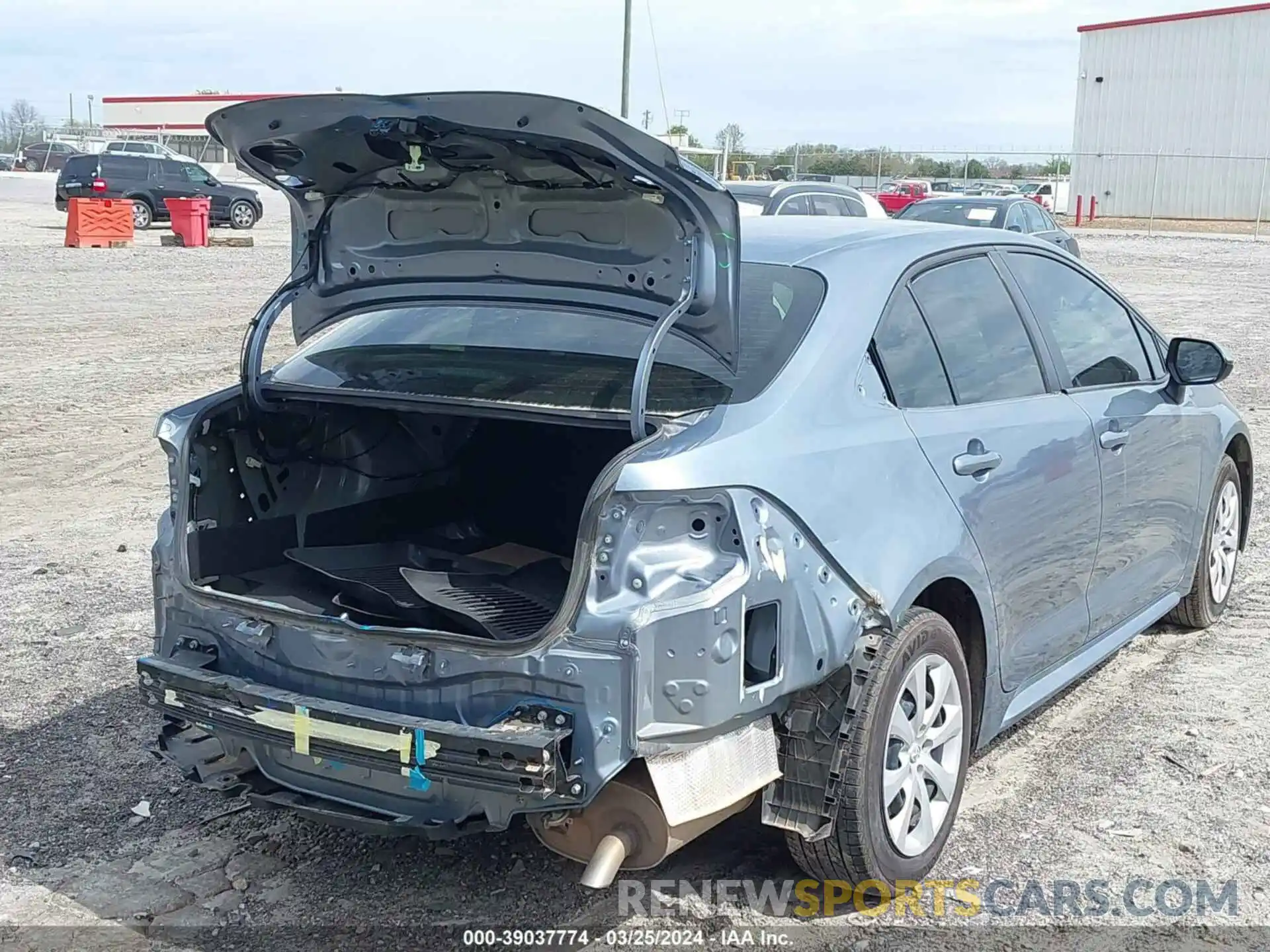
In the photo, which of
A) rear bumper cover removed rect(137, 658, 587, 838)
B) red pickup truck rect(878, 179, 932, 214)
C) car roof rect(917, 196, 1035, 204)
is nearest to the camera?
rear bumper cover removed rect(137, 658, 587, 838)

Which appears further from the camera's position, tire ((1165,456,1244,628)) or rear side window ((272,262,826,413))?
tire ((1165,456,1244,628))

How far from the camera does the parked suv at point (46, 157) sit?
6594 cm

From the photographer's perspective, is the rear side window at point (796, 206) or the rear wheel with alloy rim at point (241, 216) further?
the rear wheel with alloy rim at point (241, 216)

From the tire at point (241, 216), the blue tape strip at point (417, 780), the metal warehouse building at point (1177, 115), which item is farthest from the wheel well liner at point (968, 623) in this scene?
the metal warehouse building at point (1177, 115)

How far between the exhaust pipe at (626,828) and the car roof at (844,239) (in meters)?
1.54

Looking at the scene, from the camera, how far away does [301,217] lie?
4203mm

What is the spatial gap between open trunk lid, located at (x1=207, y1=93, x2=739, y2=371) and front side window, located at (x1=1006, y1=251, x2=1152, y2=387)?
5.03 ft

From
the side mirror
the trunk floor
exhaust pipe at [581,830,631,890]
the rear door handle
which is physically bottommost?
exhaust pipe at [581,830,631,890]

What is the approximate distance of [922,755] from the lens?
12.4 feet

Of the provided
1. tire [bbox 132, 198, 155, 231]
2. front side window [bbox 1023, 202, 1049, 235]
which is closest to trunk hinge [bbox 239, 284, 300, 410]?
front side window [bbox 1023, 202, 1049, 235]

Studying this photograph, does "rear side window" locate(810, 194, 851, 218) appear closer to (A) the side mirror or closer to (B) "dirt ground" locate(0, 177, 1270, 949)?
(B) "dirt ground" locate(0, 177, 1270, 949)

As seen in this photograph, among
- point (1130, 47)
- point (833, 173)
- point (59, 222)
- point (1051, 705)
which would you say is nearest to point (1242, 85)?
point (1130, 47)

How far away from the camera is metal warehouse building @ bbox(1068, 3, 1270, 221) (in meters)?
45.2

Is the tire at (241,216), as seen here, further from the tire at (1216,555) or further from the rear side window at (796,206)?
the tire at (1216,555)
